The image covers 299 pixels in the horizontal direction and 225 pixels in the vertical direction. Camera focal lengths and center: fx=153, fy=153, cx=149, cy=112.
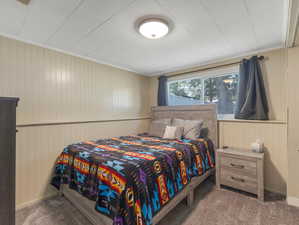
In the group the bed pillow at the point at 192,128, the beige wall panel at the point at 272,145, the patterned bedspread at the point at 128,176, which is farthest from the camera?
the bed pillow at the point at 192,128

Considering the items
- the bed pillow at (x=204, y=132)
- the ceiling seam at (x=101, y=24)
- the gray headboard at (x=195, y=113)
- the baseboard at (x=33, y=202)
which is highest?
the ceiling seam at (x=101, y=24)

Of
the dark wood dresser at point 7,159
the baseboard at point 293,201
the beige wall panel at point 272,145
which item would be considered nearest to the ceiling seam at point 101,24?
the dark wood dresser at point 7,159

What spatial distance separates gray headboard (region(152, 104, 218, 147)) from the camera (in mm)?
2854

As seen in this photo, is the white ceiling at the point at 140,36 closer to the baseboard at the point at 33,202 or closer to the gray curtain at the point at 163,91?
the gray curtain at the point at 163,91

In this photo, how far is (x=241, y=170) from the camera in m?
2.25

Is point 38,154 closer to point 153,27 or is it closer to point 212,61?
point 153,27

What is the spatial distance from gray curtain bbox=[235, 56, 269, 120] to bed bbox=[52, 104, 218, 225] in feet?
3.13

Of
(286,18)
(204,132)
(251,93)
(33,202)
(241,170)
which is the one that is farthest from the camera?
(204,132)

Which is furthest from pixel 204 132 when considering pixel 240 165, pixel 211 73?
pixel 211 73

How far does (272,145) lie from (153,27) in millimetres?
2441

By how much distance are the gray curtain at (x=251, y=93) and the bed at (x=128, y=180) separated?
3.13 feet

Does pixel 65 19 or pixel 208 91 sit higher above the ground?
pixel 65 19

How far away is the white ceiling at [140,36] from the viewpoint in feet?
4.85

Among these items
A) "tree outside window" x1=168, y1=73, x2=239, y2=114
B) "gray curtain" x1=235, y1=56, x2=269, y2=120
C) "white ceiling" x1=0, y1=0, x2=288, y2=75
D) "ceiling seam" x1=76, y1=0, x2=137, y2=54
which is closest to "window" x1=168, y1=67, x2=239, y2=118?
"tree outside window" x1=168, y1=73, x2=239, y2=114
